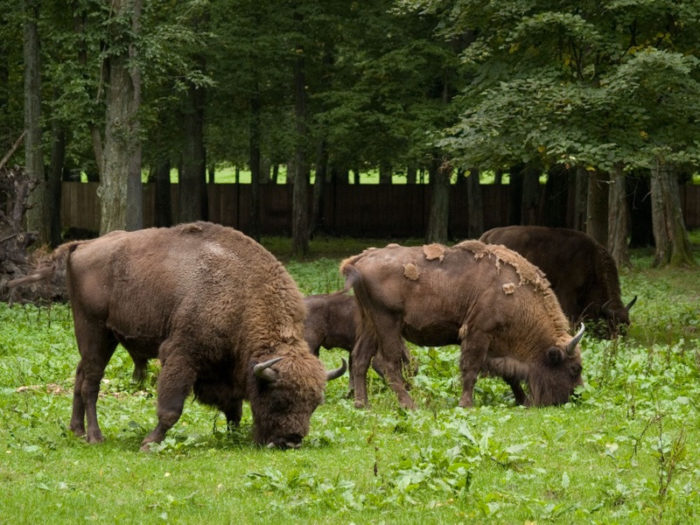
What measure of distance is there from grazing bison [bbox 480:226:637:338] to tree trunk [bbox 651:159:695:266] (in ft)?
38.8

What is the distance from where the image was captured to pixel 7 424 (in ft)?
37.8

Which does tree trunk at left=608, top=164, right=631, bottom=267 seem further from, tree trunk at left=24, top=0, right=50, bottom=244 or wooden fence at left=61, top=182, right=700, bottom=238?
wooden fence at left=61, top=182, right=700, bottom=238

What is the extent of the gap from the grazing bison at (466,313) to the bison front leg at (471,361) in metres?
0.01

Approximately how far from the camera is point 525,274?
1330cm

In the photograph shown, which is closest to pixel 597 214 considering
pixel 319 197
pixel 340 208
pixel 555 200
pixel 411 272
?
pixel 411 272

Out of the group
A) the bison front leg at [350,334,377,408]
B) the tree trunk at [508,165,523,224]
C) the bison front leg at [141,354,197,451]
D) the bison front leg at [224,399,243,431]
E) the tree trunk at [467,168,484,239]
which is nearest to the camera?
the bison front leg at [141,354,197,451]

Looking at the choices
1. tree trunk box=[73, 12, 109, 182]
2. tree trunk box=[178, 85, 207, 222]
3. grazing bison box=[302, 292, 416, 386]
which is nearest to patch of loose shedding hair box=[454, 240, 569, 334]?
grazing bison box=[302, 292, 416, 386]

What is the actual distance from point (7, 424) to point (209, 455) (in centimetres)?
263

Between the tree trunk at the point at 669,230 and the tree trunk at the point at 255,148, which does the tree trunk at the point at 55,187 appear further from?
the tree trunk at the point at 669,230

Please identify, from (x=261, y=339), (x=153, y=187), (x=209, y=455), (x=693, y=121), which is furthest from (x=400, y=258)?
(x=153, y=187)

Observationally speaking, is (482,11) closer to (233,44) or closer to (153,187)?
(233,44)

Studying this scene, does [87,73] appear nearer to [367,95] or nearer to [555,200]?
[367,95]

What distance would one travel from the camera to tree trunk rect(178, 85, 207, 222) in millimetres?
35844

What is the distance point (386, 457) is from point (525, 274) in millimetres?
4216
